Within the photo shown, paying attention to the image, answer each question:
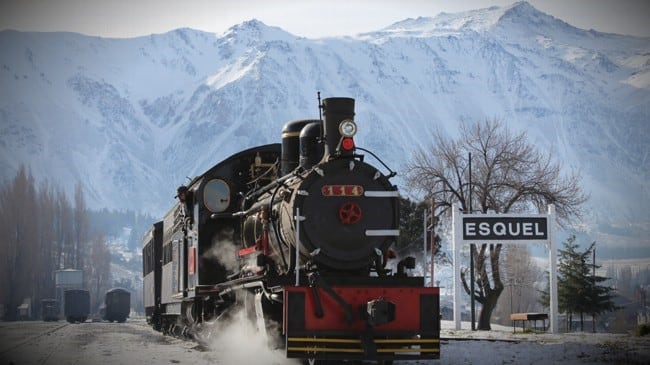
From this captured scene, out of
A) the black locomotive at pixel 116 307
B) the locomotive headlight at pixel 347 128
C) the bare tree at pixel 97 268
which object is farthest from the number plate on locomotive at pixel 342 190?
the bare tree at pixel 97 268

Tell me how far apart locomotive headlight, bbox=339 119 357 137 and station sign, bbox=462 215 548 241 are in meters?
14.4

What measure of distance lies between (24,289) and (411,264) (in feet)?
254

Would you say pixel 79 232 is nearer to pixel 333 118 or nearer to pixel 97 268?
pixel 97 268

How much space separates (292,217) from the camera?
14164 millimetres

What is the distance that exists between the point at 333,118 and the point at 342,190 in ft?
4.03

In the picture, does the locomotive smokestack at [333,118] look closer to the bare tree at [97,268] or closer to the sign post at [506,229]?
the sign post at [506,229]

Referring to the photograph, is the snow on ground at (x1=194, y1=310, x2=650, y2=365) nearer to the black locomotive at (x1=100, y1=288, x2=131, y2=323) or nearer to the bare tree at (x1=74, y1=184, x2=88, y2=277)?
the black locomotive at (x1=100, y1=288, x2=131, y2=323)

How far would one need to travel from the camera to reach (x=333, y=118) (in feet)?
48.1

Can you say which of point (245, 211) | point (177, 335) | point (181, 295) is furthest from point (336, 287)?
point (177, 335)

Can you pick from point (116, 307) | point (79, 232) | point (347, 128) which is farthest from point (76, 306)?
point (347, 128)

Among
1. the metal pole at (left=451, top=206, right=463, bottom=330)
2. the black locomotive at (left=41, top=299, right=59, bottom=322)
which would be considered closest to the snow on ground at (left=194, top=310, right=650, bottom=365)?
the metal pole at (left=451, top=206, right=463, bottom=330)

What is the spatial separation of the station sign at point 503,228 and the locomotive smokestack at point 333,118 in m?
14.2

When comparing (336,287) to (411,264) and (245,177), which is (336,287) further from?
(245,177)

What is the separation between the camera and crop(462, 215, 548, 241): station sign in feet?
91.6
